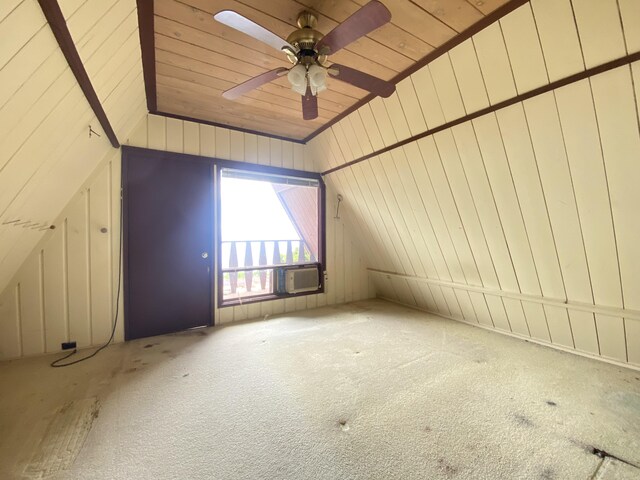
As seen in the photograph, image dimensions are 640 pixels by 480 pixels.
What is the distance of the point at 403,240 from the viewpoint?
3.34m

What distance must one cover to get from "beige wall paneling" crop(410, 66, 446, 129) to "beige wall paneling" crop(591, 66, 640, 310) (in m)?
0.88

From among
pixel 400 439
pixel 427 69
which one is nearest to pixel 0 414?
pixel 400 439

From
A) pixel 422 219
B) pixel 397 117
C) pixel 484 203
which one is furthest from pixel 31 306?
pixel 484 203

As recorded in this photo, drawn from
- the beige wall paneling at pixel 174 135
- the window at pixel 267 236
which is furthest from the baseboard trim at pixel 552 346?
the beige wall paneling at pixel 174 135

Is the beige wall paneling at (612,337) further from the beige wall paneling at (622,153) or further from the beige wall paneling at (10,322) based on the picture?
the beige wall paneling at (10,322)

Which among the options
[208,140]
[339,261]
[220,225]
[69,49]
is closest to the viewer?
[69,49]

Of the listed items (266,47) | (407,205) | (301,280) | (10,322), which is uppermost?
(266,47)

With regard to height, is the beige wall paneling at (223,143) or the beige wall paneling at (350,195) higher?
the beige wall paneling at (223,143)

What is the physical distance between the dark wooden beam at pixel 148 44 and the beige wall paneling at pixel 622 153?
257 centimetres

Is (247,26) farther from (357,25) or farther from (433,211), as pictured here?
(433,211)

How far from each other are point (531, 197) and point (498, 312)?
144 cm

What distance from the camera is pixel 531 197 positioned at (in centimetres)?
200

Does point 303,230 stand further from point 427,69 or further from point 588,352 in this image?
point 588,352

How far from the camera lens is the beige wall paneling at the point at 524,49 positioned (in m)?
1.44
